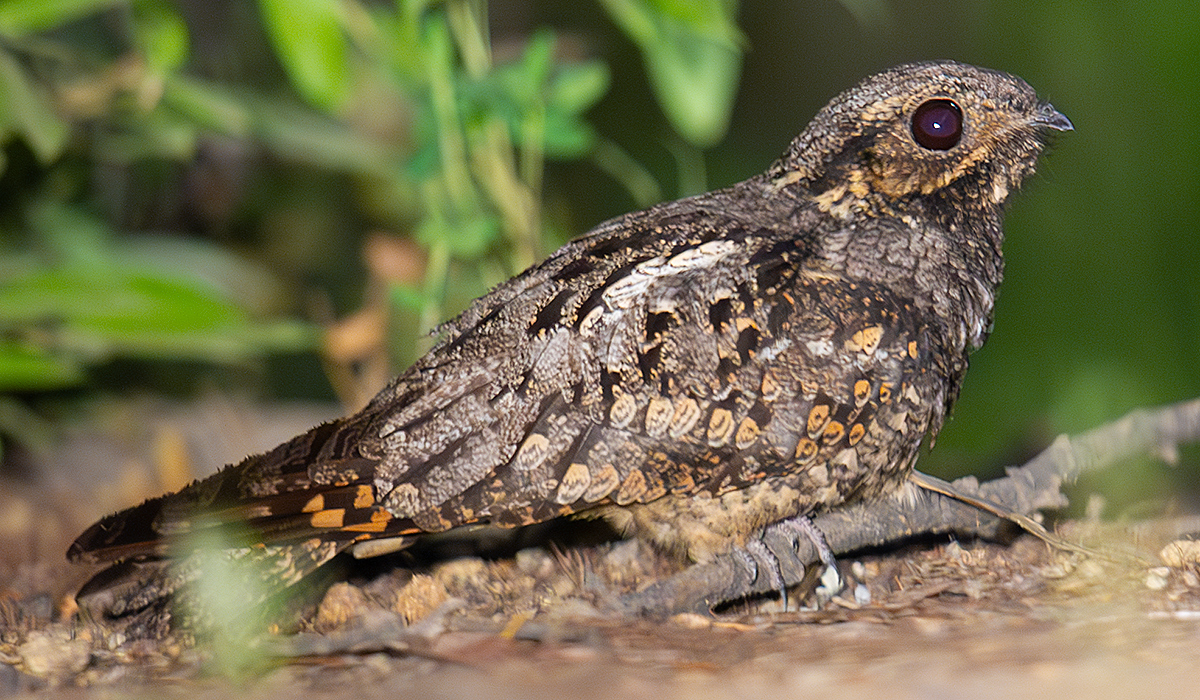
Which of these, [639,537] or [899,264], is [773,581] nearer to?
[639,537]

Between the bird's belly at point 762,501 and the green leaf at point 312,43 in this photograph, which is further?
the green leaf at point 312,43

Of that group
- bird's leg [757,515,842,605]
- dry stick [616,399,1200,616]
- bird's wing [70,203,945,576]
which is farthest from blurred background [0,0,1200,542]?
bird's leg [757,515,842,605]

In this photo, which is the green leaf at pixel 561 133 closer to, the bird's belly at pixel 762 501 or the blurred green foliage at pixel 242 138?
the blurred green foliage at pixel 242 138

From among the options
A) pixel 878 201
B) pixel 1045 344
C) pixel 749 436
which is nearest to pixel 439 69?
pixel 878 201

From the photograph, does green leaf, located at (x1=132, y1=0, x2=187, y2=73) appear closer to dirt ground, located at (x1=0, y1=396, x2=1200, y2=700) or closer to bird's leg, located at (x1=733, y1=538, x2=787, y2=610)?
dirt ground, located at (x1=0, y1=396, x2=1200, y2=700)

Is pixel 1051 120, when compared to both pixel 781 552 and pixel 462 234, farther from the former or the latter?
pixel 462 234

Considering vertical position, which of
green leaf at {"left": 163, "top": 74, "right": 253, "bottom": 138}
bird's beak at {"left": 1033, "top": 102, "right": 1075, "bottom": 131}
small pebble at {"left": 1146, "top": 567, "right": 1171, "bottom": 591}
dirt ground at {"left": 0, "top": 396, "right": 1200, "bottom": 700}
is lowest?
small pebble at {"left": 1146, "top": 567, "right": 1171, "bottom": 591}

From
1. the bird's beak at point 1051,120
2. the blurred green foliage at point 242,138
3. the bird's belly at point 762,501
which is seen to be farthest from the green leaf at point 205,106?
the bird's beak at point 1051,120
